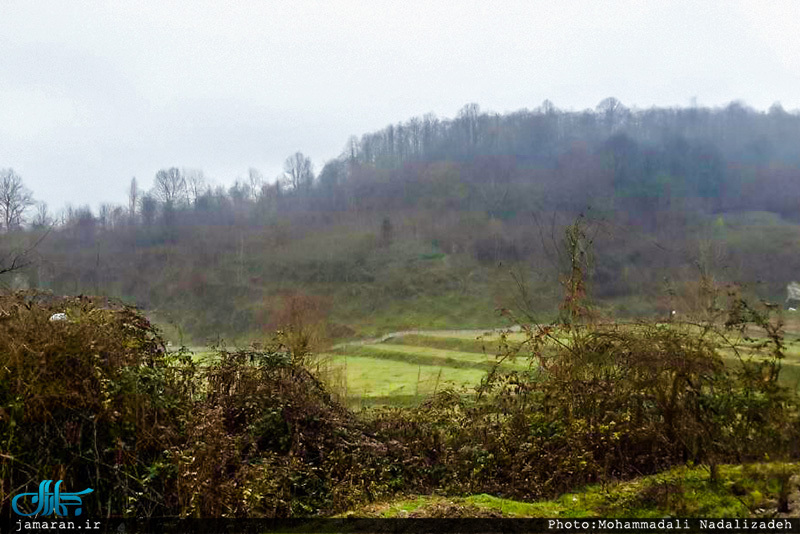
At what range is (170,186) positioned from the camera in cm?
10400

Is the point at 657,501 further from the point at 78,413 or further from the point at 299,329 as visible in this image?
the point at 299,329

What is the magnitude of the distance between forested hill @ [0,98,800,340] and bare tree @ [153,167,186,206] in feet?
1.35

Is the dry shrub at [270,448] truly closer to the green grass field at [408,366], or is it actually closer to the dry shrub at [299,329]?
the green grass field at [408,366]

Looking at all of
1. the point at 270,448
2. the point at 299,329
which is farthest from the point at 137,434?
the point at 299,329

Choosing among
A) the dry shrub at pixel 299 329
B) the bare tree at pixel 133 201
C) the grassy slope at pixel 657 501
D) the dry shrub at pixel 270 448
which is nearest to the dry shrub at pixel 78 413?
the dry shrub at pixel 270 448

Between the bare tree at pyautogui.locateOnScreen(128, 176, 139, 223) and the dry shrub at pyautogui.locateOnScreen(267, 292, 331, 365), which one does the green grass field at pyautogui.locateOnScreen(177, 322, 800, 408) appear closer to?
the dry shrub at pyautogui.locateOnScreen(267, 292, 331, 365)

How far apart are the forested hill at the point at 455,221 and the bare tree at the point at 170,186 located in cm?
41

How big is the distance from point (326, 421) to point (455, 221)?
88130mm

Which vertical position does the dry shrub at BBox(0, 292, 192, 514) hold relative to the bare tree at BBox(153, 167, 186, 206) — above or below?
below

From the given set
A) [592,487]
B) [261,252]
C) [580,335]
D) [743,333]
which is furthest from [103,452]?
[261,252]

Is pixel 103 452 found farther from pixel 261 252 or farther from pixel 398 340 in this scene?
pixel 261 252

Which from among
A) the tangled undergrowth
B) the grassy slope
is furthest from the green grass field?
the grassy slope

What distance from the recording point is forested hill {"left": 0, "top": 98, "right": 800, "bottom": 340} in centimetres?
6488

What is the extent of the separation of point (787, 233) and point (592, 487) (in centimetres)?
8881
